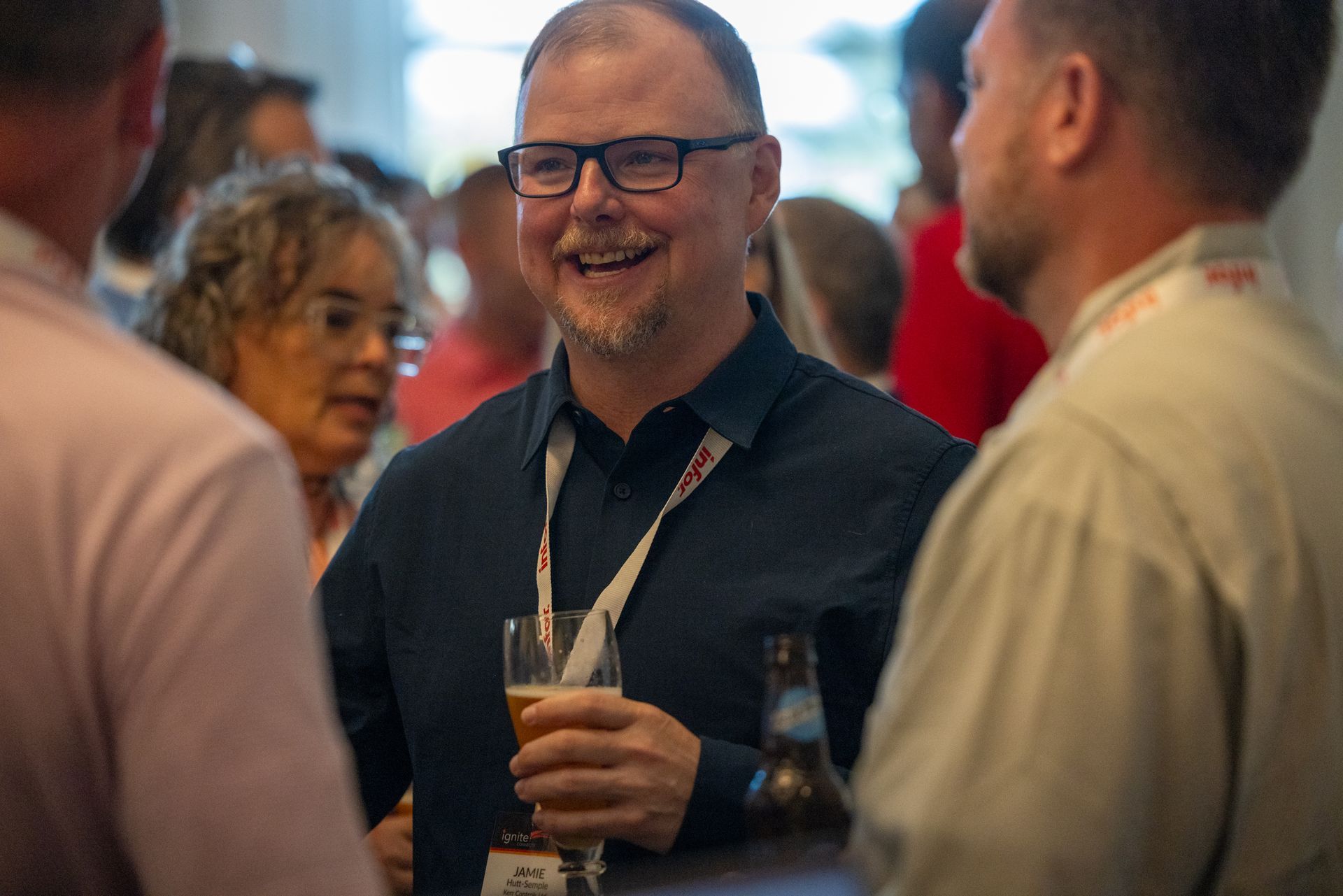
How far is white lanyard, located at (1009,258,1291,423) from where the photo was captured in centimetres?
113

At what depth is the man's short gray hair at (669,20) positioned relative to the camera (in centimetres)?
197

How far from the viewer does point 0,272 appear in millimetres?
1012

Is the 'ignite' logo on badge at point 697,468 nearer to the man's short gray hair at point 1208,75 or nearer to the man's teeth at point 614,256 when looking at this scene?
the man's teeth at point 614,256

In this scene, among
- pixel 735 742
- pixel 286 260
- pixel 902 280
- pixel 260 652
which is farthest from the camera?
pixel 902 280

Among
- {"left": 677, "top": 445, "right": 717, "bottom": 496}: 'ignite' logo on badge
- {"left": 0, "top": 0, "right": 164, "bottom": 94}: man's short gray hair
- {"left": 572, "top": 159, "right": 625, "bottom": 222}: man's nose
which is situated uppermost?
{"left": 0, "top": 0, "right": 164, "bottom": 94}: man's short gray hair

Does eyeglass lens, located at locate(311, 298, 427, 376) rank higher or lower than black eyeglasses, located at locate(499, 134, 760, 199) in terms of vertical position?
lower

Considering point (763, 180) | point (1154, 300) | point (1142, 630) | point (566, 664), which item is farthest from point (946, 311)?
point (1142, 630)

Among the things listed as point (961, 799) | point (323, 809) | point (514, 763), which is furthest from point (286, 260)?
point (961, 799)

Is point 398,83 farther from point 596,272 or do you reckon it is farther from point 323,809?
point 323,809

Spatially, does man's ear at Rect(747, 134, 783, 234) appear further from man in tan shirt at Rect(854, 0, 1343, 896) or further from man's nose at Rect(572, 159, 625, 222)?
man in tan shirt at Rect(854, 0, 1343, 896)

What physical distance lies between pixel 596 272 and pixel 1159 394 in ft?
3.44

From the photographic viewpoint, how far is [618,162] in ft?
6.37

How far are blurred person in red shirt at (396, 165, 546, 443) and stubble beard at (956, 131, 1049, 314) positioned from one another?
2.90 metres

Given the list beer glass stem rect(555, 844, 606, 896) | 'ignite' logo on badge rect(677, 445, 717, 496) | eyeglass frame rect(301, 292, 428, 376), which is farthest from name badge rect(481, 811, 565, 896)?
eyeglass frame rect(301, 292, 428, 376)
